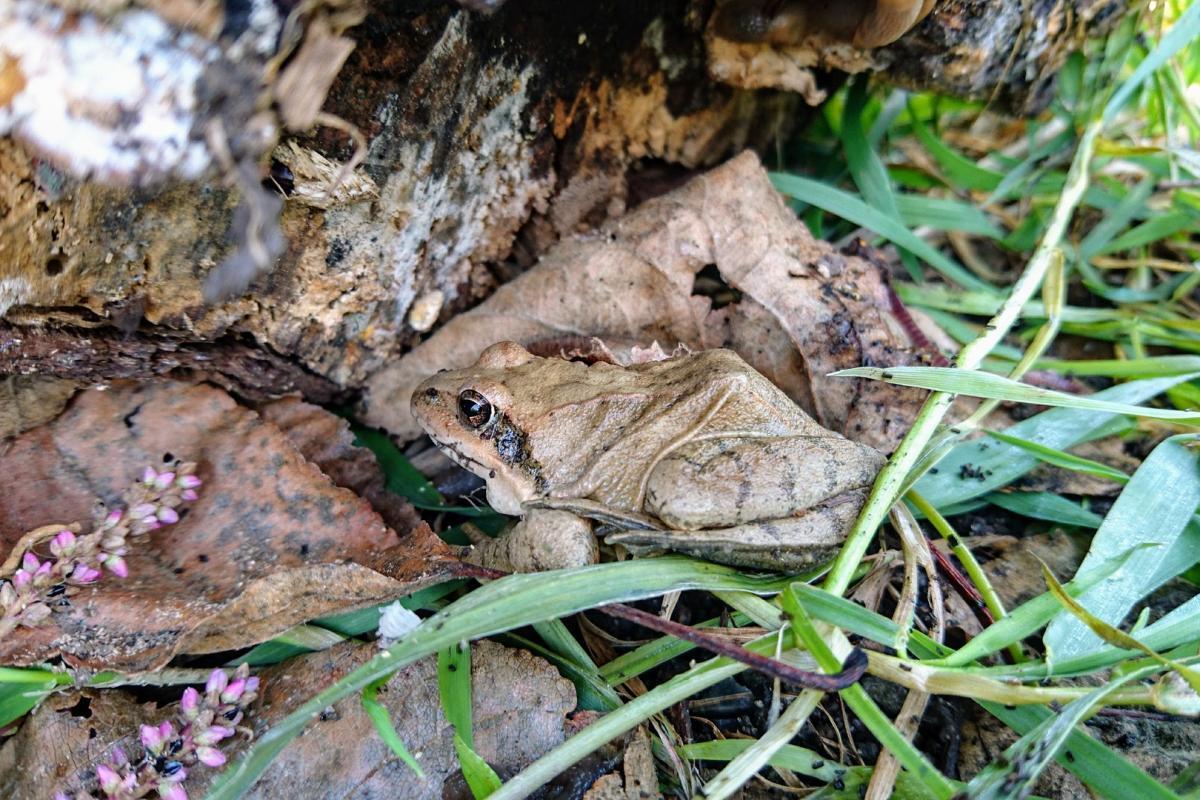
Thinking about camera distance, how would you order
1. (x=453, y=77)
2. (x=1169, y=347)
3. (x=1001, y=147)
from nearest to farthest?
1. (x=453, y=77)
2. (x=1169, y=347)
3. (x=1001, y=147)

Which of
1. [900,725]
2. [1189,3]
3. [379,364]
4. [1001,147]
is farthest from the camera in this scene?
[1001,147]

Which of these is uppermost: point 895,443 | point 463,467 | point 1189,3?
point 1189,3

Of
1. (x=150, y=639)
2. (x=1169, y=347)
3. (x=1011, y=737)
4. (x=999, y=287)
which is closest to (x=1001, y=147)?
(x=999, y=287)

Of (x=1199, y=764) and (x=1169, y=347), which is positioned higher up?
(x=1169, y=347)

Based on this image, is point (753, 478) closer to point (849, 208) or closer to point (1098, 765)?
point (1098, 765)

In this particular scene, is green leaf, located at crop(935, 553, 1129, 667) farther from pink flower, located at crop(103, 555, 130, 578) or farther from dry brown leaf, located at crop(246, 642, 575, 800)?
pink flower, located at crop(103, 555, 130, 578)

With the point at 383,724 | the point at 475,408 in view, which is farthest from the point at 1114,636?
the point at 475,408

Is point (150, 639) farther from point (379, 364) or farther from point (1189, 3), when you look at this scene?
point (1189, 3)
